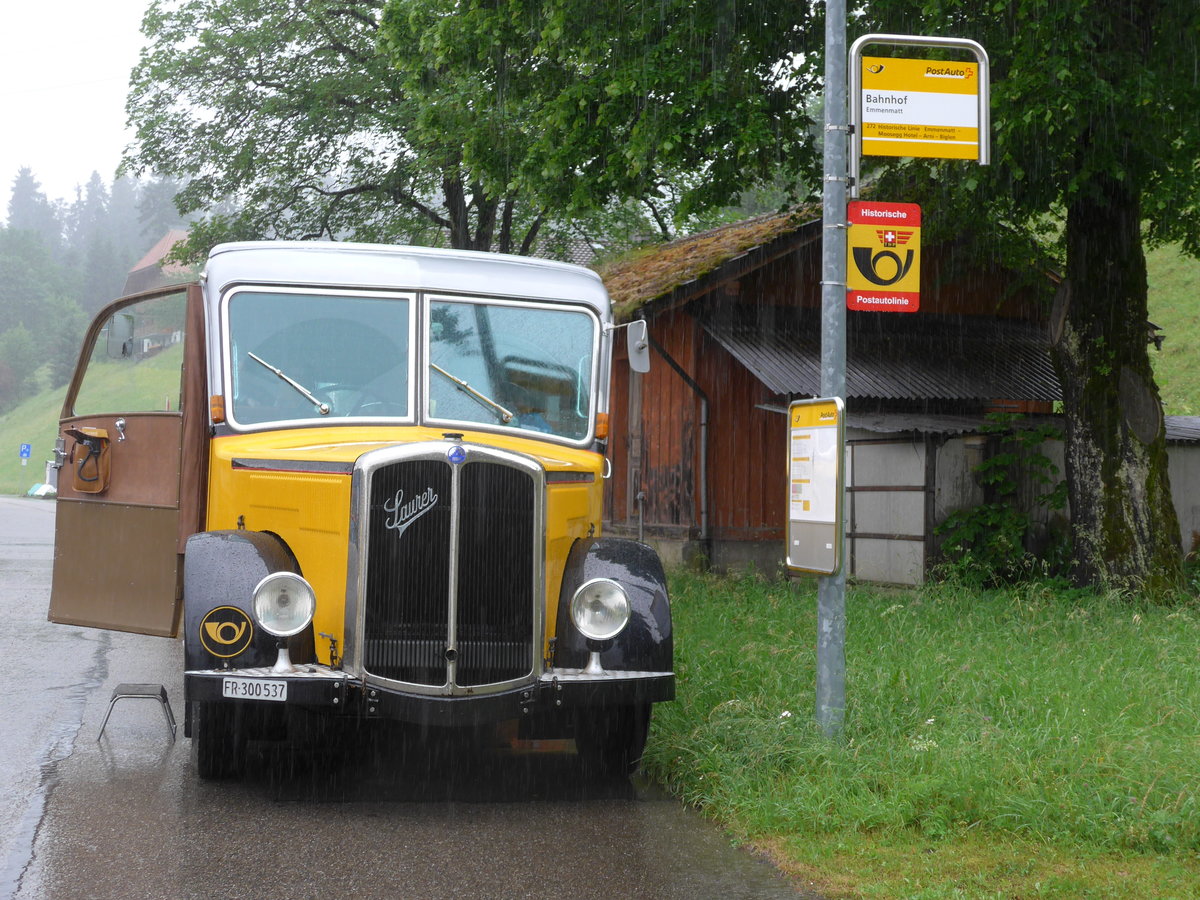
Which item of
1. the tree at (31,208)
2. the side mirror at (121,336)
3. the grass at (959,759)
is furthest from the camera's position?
the tree at (31,208)

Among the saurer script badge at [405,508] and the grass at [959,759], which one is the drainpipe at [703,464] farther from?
the saurer script badge at [405,508]

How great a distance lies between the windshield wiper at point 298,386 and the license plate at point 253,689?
1712 mm

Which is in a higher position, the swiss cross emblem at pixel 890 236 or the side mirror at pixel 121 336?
the swiss cross emblem at pixel 890 236

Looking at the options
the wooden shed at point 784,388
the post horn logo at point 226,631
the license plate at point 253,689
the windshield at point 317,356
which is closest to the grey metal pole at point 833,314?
the windshield at point 317,356

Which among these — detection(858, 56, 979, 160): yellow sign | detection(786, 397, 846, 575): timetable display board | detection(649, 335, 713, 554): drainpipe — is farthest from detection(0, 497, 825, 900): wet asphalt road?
detection(649, 335, 713, 554): drainpipe

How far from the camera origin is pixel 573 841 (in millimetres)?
5668

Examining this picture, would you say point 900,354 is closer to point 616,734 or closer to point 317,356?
point 317,356

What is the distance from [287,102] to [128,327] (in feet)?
69.1

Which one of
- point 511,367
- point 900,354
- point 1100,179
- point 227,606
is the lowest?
point 227,606

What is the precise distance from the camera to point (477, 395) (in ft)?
23.6

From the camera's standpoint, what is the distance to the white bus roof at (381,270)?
7.34m

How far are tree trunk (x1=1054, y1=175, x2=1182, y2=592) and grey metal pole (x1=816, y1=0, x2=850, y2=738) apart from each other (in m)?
6.69

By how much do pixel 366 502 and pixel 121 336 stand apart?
298 cm

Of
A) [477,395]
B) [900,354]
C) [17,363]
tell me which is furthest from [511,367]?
[17,363]
